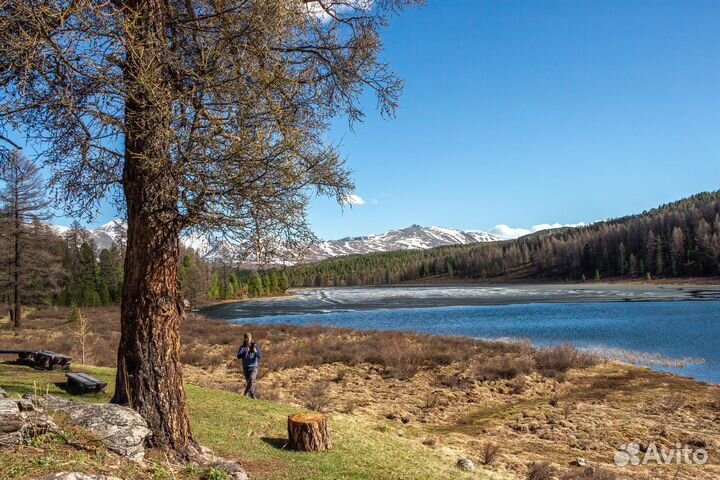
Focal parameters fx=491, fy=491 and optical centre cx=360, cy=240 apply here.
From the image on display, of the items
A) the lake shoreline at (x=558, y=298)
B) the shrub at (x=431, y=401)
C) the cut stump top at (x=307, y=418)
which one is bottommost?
the lake shoreline at (x=558, y=298)

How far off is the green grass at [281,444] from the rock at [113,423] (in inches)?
24.3

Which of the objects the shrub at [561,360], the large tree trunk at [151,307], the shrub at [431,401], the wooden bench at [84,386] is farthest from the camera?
the shrub at [561,360]

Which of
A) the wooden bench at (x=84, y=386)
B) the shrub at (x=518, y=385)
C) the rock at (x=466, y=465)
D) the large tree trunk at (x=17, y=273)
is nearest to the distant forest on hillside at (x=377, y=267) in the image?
the large tree trunk at (x=17, y=273)

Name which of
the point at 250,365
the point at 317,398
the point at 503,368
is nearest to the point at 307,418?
the point at 250,365

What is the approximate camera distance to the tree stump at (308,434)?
330 inches

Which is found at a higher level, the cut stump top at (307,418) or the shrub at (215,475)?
the shrub at (215,475)

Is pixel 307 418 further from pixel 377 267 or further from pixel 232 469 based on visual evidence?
pixel 377 267

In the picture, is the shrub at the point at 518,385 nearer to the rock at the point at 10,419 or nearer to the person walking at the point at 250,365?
the person walking at the point at 250,365

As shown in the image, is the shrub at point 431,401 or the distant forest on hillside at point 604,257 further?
the distant forest on hillside at point 604,257

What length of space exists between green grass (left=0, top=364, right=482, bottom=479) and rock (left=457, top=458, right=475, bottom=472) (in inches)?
5.9

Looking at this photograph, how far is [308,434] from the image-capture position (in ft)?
27.6

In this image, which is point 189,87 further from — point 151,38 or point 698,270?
point 698,270

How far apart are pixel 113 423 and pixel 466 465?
6.32 meters

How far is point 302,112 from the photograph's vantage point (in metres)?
8.14
